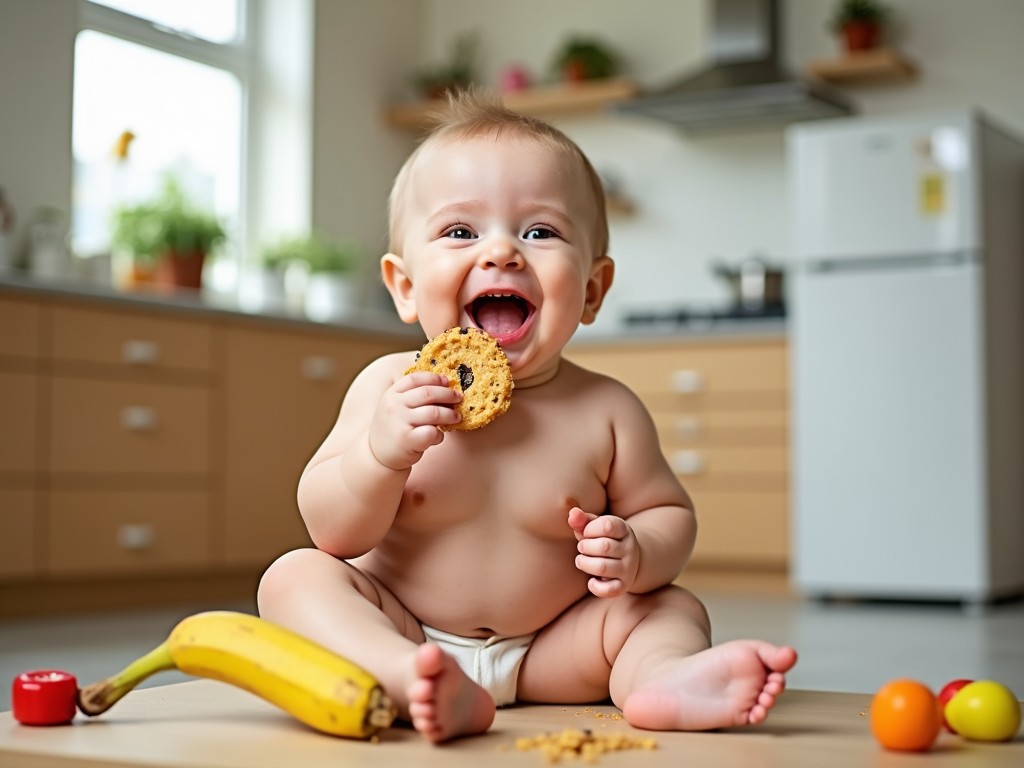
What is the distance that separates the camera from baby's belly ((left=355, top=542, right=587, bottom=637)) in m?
1.37

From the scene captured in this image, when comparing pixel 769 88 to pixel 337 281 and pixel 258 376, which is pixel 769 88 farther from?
pixel 258 376

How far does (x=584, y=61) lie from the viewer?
17.5ft

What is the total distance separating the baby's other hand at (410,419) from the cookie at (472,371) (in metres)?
0.04

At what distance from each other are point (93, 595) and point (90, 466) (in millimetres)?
350

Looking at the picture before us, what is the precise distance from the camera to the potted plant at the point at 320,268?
15.9 ft

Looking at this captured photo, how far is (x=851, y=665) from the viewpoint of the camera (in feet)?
7.81

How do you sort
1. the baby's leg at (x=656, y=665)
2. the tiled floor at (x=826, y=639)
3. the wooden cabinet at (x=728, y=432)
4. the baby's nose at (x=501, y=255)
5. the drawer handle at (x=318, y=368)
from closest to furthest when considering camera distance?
the baby's leg at (x=656, y=665) → the baby's nose at (x=501, y=255) → the tiled floor at (x=826, y=639) → the drawer handle at (x=318, y=368) → the wooden cabinet at (x=728, y=432)

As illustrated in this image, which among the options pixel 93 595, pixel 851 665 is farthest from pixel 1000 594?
pixel 93 595

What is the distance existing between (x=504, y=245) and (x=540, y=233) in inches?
2.7

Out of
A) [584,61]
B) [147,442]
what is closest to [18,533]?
[147,442]

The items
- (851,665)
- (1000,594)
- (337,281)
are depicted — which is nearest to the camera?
(851,665)

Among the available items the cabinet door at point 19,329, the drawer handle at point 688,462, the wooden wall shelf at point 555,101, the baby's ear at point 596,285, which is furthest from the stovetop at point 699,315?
the baby's ear at point 596,285

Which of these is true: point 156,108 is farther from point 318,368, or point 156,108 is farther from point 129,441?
point 129,441

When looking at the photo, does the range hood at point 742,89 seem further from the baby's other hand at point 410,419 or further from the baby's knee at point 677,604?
the baby's other hand at point 410,419
